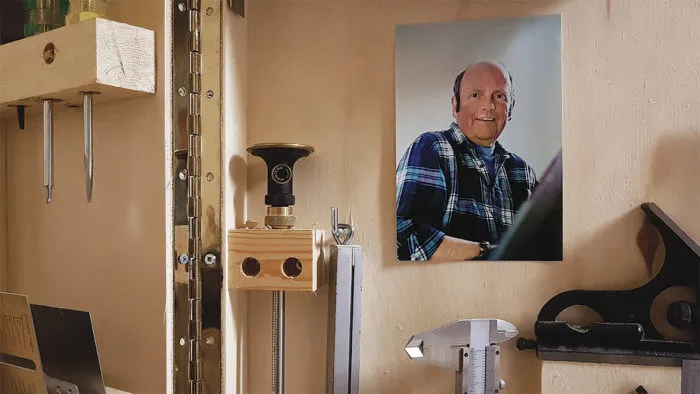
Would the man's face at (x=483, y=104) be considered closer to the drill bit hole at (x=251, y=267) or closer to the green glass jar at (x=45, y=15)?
the drill bit hole at (x=251, y=267)

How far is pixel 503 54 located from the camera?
3.42ft

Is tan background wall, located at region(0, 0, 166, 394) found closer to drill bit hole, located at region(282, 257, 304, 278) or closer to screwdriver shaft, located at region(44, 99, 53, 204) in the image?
screwdriver shaft, located at region(44, 99, 53, 204)

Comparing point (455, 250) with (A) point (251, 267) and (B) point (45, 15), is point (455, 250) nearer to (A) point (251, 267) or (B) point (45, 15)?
(A) point (251, 267)

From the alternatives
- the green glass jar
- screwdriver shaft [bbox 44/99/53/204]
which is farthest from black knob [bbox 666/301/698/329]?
the green glass jar

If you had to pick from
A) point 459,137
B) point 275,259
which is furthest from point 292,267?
point 459,137

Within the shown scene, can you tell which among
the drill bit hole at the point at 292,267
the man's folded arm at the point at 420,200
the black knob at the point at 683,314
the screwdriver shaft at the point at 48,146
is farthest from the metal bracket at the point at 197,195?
the black knob at the point at 683,314

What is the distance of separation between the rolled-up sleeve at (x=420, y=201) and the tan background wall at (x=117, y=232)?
469 mm

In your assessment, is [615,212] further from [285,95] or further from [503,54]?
[285,95]

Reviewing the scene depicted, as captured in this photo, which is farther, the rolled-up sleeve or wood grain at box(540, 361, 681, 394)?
the rolled-up sleeve

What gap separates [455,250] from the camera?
41.7 inches

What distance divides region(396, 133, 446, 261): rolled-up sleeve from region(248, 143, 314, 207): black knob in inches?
8.5

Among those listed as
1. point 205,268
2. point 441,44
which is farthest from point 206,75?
point 441,44

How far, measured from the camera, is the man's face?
104cm

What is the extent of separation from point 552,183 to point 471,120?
20 centimetres
